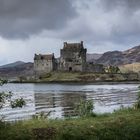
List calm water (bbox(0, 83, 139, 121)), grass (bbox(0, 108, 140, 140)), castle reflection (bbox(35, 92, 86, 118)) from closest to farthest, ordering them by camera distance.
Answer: grass (bbox(0, 108, 140, 140)) < castle reflection (bbox(35, 92, 86, 118)) < calm water (bbox(0, 83, 139, 121))

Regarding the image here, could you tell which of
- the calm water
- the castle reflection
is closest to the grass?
the calm water

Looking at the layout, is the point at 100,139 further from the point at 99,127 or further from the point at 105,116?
the point at 105,116

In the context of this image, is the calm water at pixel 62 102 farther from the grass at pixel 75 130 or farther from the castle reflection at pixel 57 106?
the grass at pixel 75 130

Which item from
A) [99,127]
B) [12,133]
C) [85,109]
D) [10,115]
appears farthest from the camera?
[10,115]

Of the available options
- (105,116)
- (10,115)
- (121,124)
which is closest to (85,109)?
(105,116)

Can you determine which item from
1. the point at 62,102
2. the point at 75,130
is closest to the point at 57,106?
the point at 62,102

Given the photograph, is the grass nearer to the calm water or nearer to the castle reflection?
the calm water

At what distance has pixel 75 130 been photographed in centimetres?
2039

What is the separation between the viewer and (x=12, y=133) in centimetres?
1959

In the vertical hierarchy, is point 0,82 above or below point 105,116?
above

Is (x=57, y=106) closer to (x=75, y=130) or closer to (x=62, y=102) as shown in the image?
(x=62, y=102)

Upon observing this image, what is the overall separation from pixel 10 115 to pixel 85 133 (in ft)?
94.1

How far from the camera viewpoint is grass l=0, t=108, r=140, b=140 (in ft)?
64.6

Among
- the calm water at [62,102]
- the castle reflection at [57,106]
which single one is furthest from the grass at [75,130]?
the castle reflection at [57,106]
